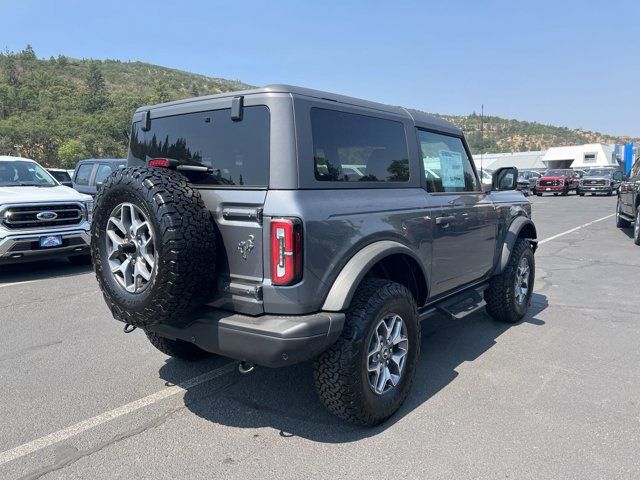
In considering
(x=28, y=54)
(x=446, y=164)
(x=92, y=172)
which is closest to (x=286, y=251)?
(x=446, y=164)

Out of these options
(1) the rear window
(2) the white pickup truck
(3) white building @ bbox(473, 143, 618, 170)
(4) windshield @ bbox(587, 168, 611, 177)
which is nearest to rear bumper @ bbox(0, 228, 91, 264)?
(2) the white pickup truck

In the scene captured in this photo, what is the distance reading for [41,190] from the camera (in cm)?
796

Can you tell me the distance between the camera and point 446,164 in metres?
4.27

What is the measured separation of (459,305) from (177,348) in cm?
243

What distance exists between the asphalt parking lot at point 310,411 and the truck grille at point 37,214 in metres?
2.49

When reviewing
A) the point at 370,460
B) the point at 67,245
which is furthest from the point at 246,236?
the point at 67,245

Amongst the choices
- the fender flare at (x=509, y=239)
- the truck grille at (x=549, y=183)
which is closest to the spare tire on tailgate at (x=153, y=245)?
the fender flare at (x=509, y=239)

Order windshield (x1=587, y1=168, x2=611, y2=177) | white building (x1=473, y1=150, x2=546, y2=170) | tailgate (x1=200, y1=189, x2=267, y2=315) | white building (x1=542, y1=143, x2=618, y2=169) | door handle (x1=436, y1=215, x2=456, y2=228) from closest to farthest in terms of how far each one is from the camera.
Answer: tailgate (x1=200, y1=189, x2=267, y2=315)
door handle (x1=436, y1=215, x2=456, y2=228)
windshield (x1=587, y1=168, x2=611, y2=177)
white building (x1=542, y1=143, x2=618, y2=169)
white building (x1=473, y1=150, x2=546, y2=170)

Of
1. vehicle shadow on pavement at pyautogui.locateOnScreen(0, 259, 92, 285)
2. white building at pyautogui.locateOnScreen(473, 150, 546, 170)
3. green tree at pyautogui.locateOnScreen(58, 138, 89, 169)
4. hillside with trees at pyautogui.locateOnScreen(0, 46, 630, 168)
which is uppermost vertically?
hillside with trees at pyautogui.locateOnScreen(0, 46, 630, 168)

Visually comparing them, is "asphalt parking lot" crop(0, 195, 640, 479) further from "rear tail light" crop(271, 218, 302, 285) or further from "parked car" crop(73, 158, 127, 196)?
"parked car" crop(73, 158, 127, 196)

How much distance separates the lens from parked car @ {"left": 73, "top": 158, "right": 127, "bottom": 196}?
10.9m

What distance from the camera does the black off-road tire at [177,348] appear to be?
3900mm

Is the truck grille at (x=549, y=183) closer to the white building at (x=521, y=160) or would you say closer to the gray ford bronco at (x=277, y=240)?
the gray ford bronco at (x=277, y=240)

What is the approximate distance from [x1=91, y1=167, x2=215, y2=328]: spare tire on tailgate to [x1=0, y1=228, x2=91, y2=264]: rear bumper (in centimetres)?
496
